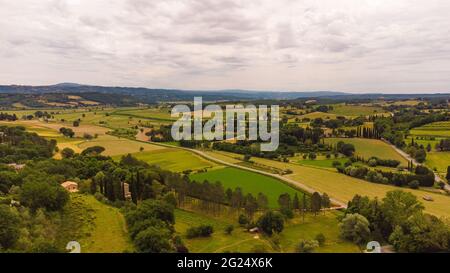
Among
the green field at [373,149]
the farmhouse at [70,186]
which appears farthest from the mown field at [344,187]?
the farmhouse at [70,186]

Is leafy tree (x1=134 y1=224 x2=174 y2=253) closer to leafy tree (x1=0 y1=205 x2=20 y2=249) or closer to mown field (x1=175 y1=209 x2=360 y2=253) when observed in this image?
mown field (x1=175 y1=209 x2=360 y2=253)

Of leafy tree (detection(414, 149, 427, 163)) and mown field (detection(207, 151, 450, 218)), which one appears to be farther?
leafy tree (detection(414, 149, 427, 163))

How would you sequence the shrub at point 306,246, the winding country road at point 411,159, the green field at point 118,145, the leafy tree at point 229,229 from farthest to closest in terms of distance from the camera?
the green field at point 118,145 → the winding country road at point 411,159 → the leafy tree at point 229,229 → the shrub at point 306,246

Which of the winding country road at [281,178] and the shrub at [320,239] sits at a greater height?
the winding country road at [281,178]

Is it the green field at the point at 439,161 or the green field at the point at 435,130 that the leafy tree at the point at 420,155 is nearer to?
the green field at the point at 439,161

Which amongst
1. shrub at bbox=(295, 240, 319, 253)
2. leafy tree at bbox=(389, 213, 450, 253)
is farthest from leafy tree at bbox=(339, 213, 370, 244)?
shrub at bbox=(295, 240, 319, 253)

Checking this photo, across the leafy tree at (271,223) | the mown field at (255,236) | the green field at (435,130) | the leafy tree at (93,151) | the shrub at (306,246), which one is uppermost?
the green field at (435,130)

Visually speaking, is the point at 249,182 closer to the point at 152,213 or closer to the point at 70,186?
the point at 152,213

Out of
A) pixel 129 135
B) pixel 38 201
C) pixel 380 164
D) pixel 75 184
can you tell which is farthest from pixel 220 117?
pixel 38 201
